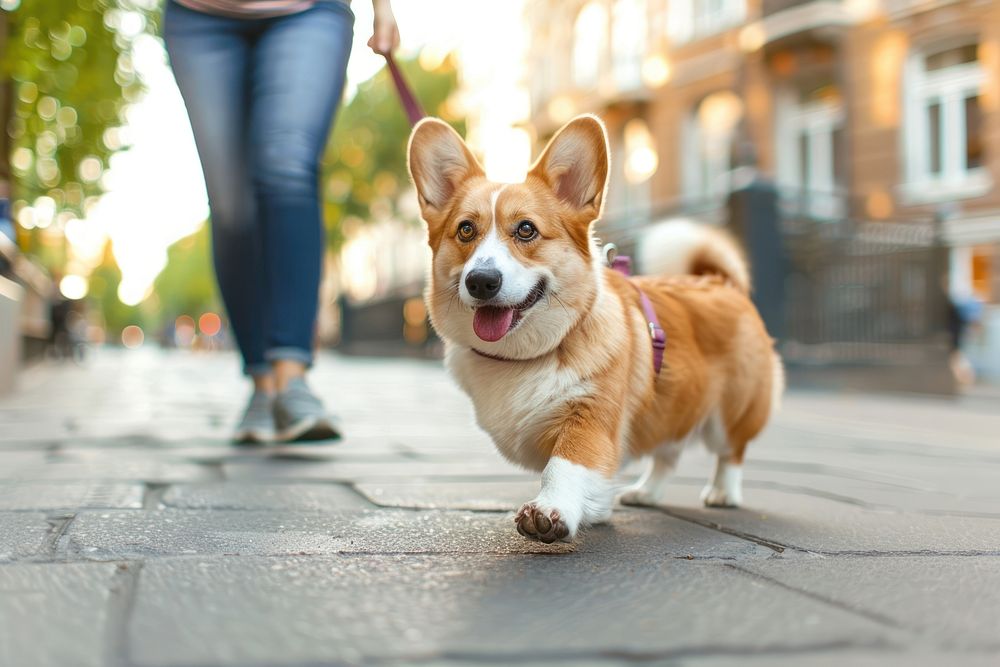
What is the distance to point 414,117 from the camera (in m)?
3.26

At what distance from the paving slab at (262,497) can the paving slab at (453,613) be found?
693 millimetres

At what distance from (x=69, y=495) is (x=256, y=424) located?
1312 millimetres

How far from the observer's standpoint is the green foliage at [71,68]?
658 cm

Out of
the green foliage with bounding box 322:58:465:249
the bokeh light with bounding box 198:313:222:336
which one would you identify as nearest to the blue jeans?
the green foliage with bounding box 322:58:465:249

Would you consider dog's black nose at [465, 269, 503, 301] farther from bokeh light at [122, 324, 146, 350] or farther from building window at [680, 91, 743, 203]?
bokeh light at [122, 324, 146, 350]

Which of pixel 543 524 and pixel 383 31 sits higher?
pixel 383 31

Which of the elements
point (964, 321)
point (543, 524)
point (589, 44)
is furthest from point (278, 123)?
point (589, 44)

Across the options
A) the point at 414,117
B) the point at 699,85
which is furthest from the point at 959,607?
the point at 699,85

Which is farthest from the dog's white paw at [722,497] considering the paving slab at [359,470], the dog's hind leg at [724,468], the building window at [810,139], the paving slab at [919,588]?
the building window at [810,139]

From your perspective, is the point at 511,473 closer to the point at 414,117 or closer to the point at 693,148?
the point at 414,117

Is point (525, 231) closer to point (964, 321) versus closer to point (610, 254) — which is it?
point (610, 254)

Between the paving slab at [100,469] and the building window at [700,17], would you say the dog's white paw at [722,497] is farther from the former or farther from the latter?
the building window at [700,17]

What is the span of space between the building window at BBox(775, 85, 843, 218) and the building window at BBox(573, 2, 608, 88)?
269 inches

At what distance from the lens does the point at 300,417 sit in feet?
11.9
